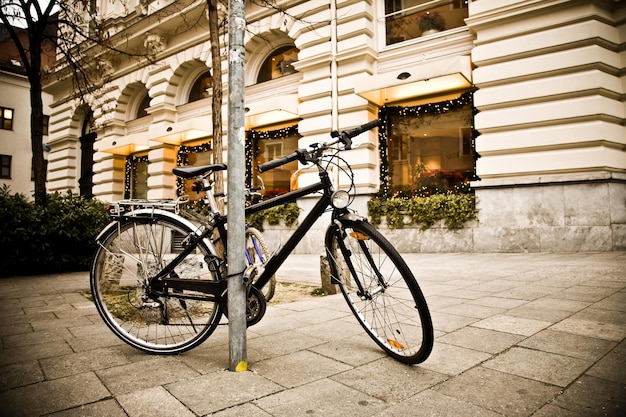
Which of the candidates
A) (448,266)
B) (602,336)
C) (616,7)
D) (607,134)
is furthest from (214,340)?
(616,7)

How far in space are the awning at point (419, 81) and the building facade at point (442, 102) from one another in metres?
0.04

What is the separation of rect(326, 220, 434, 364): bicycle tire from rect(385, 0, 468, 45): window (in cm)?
948

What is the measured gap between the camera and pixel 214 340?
273 cm

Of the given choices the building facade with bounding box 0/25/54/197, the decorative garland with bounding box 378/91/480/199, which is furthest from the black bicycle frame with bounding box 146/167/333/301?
the building facade with bounding box 0/25/54/197

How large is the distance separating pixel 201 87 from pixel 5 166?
24.8 meters

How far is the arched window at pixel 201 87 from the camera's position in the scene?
1486cm

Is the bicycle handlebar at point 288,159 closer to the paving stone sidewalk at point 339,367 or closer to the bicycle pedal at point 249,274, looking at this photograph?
the bicycle pedal at point 249,274

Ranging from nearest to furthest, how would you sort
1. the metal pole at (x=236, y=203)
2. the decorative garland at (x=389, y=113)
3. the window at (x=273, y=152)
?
the metal pole at (x=236, y=203) < the decorative garland at (x=389, y=113) < the window at (x=273, y=152)

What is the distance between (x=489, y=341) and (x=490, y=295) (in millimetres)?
1619

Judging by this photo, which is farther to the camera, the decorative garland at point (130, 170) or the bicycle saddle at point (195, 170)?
the decorative garland at point (130, 170)

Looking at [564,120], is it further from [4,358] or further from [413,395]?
[4,358]

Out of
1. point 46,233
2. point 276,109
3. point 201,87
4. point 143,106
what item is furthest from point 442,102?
point 143,106

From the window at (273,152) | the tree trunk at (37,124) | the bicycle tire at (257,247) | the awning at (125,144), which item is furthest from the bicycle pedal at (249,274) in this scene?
the awning at (125,144)

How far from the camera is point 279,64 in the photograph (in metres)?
13.0
